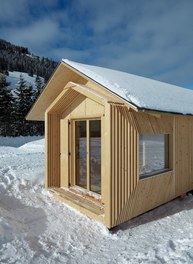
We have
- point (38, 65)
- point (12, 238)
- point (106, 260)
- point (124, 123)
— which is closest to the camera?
point (106, 260)

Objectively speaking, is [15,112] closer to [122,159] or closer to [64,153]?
[64,153]

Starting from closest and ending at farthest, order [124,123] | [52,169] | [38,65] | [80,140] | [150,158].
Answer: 1. [124,123]
2. [150,158]
3. [80,140]
4. [52,169]
5. [38,65]

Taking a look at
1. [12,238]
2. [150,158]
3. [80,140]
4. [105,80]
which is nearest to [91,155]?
[80,140]

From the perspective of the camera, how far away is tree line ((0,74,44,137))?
24656 millimetres

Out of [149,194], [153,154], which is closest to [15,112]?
[153,154]

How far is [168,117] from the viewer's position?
5.86 meters

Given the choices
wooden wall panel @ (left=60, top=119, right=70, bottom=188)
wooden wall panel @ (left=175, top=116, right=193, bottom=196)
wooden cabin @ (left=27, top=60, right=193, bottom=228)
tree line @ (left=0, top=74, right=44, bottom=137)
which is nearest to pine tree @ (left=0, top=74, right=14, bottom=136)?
tree line @ (left=0, top=74, right=44, bottom=137)

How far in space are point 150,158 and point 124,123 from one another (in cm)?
141

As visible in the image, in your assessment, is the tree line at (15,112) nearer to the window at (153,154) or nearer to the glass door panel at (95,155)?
the glass door panel at (95,155)

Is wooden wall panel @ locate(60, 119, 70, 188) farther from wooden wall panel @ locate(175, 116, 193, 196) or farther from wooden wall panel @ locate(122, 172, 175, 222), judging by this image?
wooden wall panel @ locate(175, 116, 193, 196)

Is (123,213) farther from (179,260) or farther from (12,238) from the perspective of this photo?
(12,238)

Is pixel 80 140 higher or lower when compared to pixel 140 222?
higher

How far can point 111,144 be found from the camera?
4.59 m

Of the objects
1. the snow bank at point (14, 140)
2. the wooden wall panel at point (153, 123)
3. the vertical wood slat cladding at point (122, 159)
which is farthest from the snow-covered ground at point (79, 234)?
the snow bank at point (14, 140)
